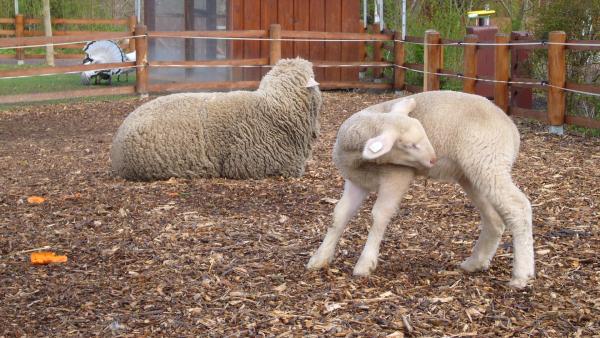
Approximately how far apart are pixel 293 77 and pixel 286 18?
9.21 m

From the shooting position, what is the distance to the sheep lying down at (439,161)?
4586 mm

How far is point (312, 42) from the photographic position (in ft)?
57.0

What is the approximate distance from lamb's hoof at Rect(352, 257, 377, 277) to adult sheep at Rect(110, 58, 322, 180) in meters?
3.32

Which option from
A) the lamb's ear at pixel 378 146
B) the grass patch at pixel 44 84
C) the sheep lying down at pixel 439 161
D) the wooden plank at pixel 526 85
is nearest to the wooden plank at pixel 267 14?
the grass patch at pixel 44 84

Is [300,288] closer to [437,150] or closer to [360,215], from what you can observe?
[437,150]

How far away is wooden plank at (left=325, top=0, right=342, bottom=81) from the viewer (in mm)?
17562

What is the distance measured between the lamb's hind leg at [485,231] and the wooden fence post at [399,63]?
11.7m

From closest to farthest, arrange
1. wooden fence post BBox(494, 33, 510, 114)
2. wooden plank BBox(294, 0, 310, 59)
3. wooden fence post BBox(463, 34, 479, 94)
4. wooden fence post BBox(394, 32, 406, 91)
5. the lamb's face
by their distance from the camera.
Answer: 1. the lamb's face
2. wooden fence post BBox(494, 33, 510, 114)
3. wooden fence post BBox(463, 34, 479, 94)
4. wooden fence post BBox(394, 32, 406, 91)
5. wooden plank BBox(294, 0, 310, 59)

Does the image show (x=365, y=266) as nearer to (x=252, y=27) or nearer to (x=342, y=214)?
(x=342, y=214)

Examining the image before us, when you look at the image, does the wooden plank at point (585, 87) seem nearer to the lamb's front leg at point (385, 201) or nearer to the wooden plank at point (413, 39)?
the wooden plank at point (413, 39)

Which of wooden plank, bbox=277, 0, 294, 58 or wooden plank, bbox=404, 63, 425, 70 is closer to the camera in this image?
wooden plank, bbox=404, 63, 425, 70

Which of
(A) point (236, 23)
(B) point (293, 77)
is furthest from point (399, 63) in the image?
(B) point (293, 77)

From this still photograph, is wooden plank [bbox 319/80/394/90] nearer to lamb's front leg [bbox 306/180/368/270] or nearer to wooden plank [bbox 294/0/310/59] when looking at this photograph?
wooden plank [bbox 294/0/310/59]

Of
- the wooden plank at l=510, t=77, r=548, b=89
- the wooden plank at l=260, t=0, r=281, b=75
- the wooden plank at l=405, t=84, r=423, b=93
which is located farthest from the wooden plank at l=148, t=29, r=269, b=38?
the wooden plank at l=510, t=77, r=548, b=89
